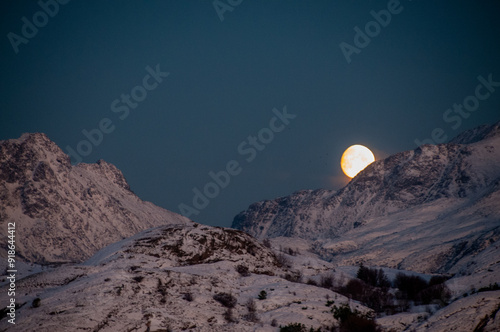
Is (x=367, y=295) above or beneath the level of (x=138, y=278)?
beneath

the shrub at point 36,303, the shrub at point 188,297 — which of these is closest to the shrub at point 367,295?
the shrub at point 188,297

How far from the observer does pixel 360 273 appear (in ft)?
208

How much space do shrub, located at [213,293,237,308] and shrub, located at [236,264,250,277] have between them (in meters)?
11.8

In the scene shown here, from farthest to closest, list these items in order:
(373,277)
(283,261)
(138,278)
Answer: (283,261), (373,277), (138,278)

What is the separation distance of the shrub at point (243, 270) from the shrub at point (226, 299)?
38.6 feet

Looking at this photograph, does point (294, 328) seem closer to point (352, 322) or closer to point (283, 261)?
point (352, 322)

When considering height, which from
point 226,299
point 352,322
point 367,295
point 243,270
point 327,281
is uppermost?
point 243,270

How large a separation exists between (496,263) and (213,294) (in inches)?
1046

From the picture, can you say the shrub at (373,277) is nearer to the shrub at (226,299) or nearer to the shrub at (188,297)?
the shrub at (226,299)

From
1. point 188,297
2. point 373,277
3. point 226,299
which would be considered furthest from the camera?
point 373,277

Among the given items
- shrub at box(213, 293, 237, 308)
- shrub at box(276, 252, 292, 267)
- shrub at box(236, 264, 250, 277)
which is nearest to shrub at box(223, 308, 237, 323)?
shrub at box(213, 293, 237, 308)

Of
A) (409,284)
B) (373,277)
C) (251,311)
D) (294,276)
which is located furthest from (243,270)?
(409,284)

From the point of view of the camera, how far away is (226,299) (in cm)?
3750

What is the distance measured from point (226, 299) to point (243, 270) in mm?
15008
